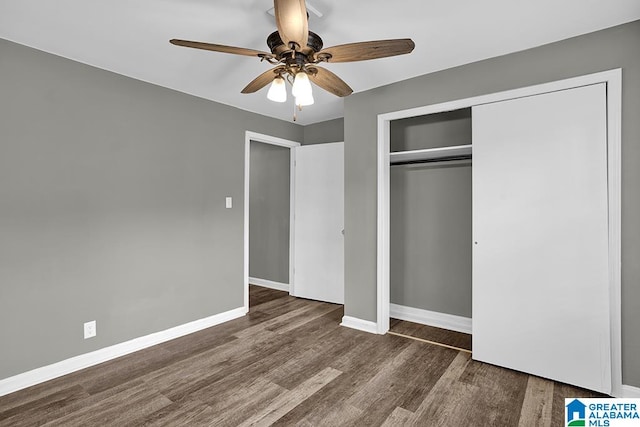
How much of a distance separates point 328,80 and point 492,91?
1.45 metres

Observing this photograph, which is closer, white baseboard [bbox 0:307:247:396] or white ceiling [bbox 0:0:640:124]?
white ceiling [bbox 0:0:640:124]

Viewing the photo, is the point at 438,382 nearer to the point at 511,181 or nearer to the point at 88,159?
the point at 511,181

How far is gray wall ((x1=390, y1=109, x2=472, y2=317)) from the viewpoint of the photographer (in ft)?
11.1

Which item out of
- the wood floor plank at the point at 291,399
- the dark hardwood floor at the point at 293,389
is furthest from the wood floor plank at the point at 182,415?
the wood floor plank at the point at 291,399

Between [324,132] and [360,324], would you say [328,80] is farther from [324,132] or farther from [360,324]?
[324,132]

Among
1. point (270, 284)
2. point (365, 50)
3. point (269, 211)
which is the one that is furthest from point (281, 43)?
point (270, 284)

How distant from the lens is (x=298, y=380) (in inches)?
95.4

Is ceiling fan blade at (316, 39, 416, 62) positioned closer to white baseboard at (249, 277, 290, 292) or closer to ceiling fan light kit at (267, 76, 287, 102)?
ceiling fan light kit at (267, 76, 287, 102)

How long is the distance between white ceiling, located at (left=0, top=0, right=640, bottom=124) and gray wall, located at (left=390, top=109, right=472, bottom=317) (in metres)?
0.85

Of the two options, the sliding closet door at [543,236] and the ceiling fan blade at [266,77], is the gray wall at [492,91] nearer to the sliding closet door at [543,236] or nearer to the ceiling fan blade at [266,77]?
the sliding closet door at [543,236]

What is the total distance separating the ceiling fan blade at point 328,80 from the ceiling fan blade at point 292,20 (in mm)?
337

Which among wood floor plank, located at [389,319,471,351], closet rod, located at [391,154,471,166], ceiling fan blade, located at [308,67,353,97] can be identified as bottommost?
wood floor plank, located at [389,319,471,351]

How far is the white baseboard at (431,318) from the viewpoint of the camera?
3383 mm

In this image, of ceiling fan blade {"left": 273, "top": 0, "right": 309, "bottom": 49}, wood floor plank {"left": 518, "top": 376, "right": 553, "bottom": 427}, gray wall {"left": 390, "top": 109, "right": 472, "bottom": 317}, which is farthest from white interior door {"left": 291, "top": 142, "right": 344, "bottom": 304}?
ceiling fan blade {"left": 273, "top": 0, "right": 309, "bottom": 49}
